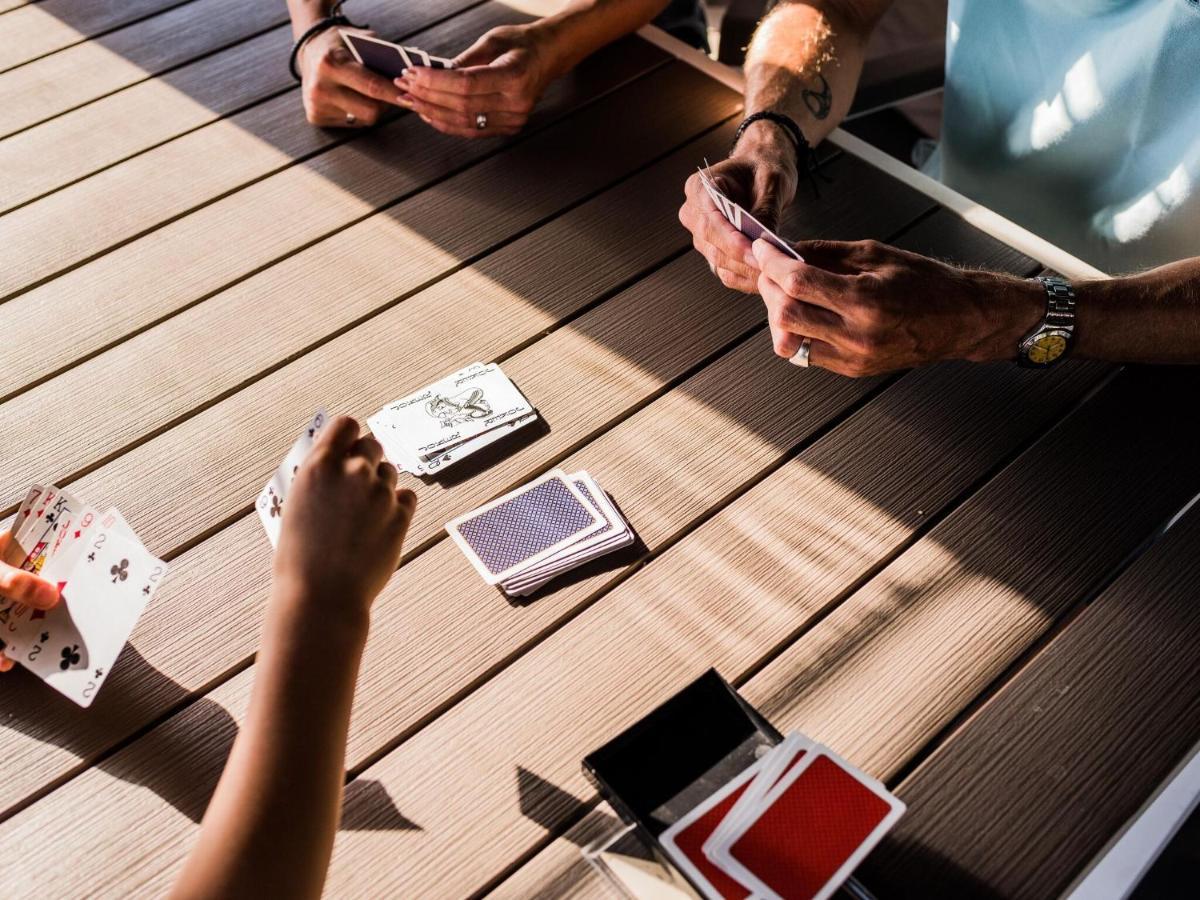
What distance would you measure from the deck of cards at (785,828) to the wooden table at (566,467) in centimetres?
12

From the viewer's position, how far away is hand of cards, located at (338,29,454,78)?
1953 millimetres

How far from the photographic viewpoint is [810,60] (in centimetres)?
198

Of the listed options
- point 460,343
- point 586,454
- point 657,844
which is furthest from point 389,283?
point 657,844

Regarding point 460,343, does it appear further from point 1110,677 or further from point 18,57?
point 18,57

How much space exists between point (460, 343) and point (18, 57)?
142cm

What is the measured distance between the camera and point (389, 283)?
1777mm

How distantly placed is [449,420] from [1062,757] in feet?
3.04

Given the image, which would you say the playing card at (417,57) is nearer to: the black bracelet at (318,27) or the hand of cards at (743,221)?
the black bracelet at (318,27)

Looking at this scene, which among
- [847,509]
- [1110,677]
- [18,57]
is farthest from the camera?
[18,57]

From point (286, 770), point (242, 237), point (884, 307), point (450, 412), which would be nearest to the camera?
point (286, 770)

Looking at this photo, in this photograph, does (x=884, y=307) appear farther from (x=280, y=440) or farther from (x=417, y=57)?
(x=417, y=57)

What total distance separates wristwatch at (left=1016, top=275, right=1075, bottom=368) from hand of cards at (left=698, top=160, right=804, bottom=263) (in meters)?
0.39

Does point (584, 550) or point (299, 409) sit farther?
point (299, 409)

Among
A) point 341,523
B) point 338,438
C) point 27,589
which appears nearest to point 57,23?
point 27,589
